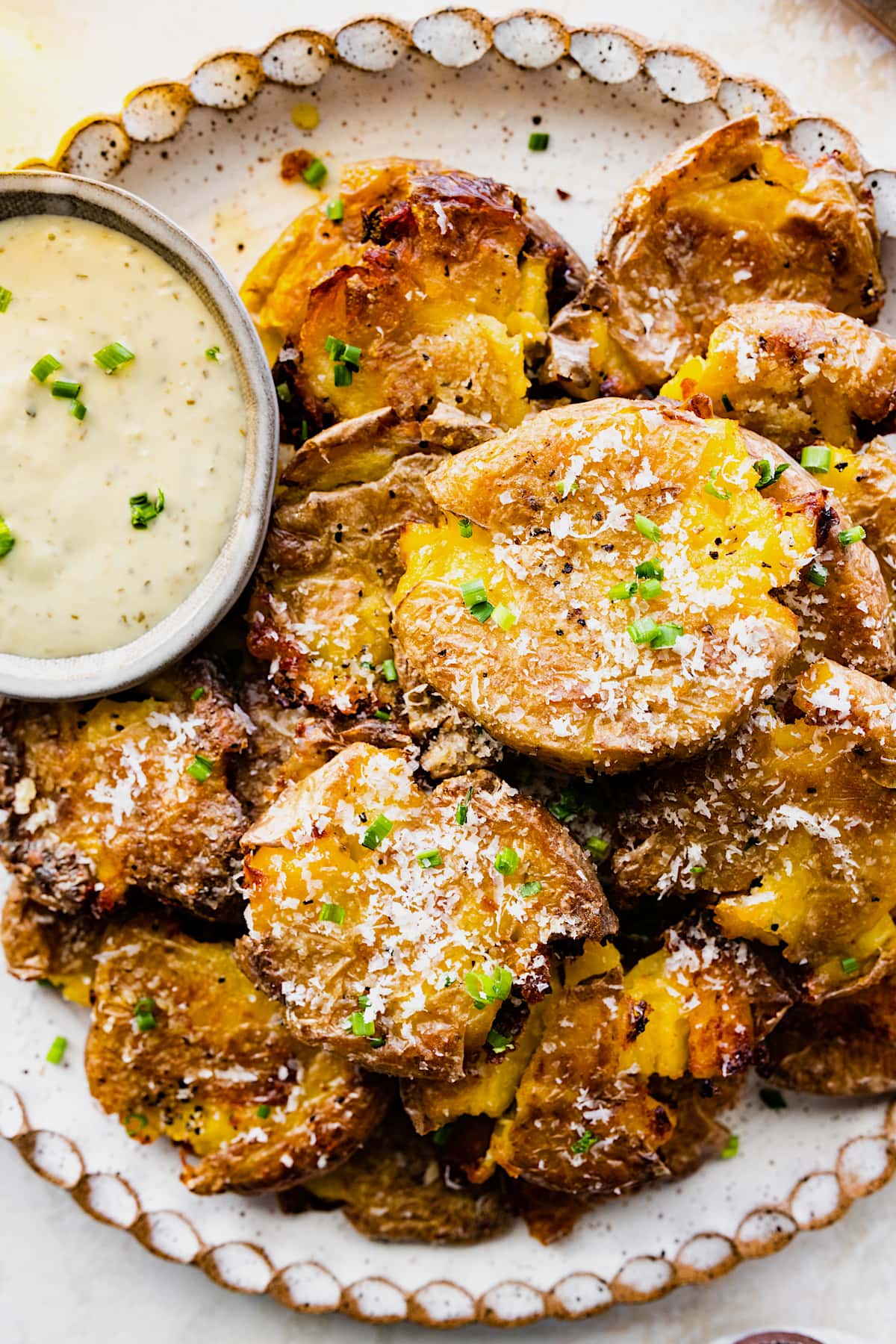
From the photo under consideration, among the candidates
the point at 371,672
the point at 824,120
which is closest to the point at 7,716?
the point at 371,672

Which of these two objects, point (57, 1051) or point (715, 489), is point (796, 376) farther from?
point (57, 1051)

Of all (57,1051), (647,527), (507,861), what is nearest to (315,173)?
(647,527)

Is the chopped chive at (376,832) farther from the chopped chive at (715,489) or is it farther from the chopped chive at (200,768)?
the chopped chive at (715,489)

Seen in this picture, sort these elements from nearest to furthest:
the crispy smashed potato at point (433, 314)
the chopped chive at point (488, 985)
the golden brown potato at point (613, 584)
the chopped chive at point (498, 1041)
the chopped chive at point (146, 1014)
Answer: the golden brown potato at point (613, 584)
the chopped chive at point (488, 985)
the chopped chive at point (498, 1041)
the crispy smashed potato at point (433, 314)
the chopped chive at point (146, 1014)

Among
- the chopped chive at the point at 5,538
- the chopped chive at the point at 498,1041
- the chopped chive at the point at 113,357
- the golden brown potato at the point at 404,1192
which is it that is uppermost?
the chopped chive at the point at 113,357

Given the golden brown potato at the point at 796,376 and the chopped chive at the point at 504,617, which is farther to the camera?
the golden brown potato at the point at 796,376

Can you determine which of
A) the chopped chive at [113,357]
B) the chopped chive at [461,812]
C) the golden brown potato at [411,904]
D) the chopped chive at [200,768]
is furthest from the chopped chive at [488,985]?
the chopped chive at [113,357]

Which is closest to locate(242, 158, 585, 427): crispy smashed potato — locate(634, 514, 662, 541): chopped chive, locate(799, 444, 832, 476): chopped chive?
locate(634, 514, 662, 541): chopped chive
